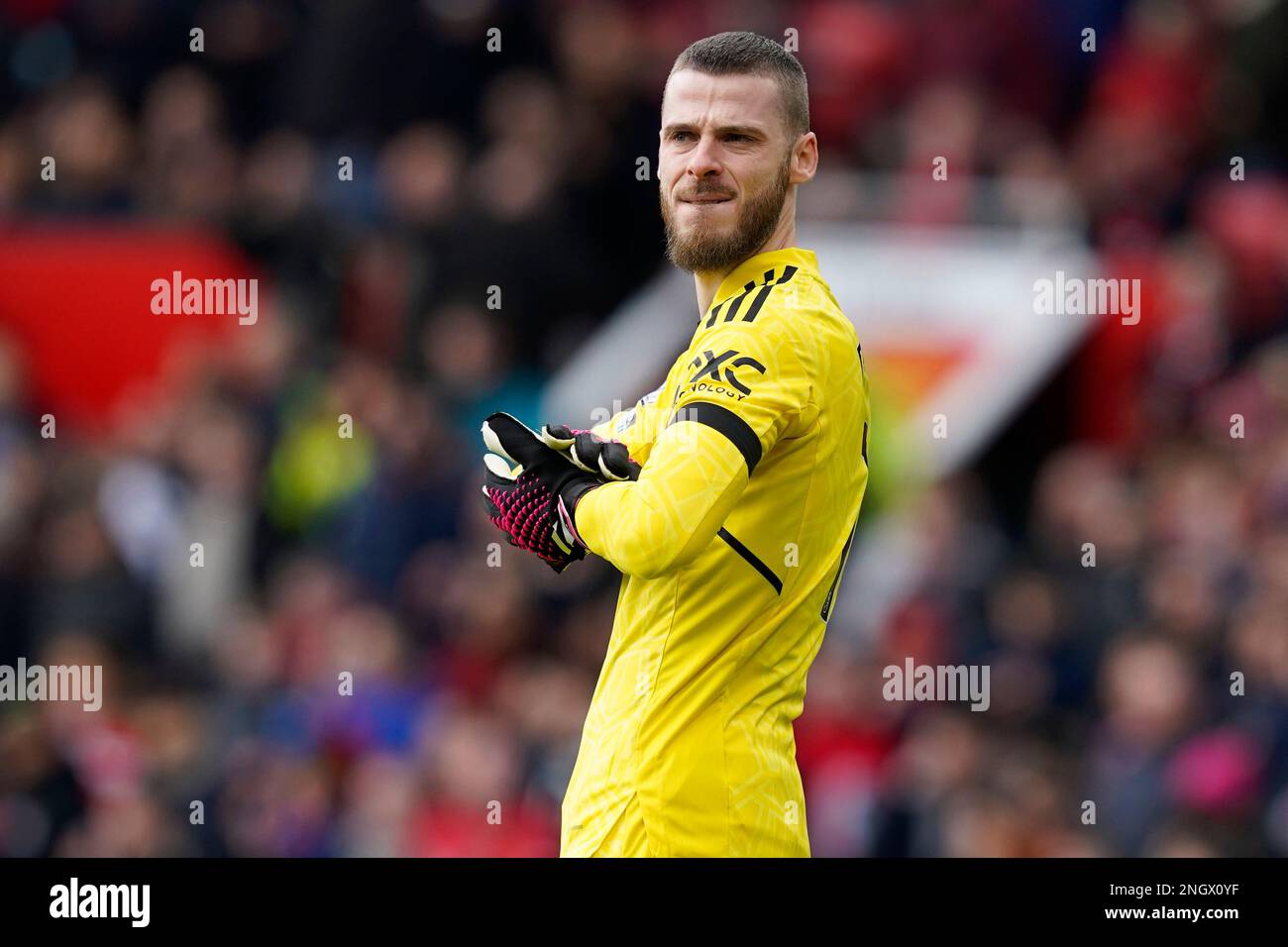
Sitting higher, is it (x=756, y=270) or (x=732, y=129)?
(x=732, y=129)

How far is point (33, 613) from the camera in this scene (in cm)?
990

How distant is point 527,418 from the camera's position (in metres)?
10.1

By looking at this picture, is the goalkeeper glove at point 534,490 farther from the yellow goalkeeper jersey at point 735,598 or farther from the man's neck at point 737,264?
the man's neck at point 737,264

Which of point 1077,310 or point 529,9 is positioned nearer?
point 1077,310

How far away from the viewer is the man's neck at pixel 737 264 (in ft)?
14.8

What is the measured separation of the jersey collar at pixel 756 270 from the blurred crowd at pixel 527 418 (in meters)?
4.04

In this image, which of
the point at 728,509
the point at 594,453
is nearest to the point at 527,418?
the point at 594,453

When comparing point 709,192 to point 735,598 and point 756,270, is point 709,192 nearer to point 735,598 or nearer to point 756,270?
point 756,270

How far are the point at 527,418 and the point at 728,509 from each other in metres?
6.04

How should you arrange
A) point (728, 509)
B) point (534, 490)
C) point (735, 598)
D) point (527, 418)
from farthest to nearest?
point (527, 418) → point (534, 490) → point (735, 598) → point (728, 509)

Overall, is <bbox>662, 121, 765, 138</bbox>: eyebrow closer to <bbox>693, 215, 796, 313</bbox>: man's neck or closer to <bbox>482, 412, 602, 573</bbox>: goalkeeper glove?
<bbox>693, 215, 796, 313</bbox>: man's neck

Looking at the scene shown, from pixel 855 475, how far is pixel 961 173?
664cm

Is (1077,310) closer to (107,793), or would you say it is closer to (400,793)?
(400,793)

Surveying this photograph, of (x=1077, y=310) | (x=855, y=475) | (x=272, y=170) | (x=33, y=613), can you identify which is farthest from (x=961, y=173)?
(x=855, y=475)
